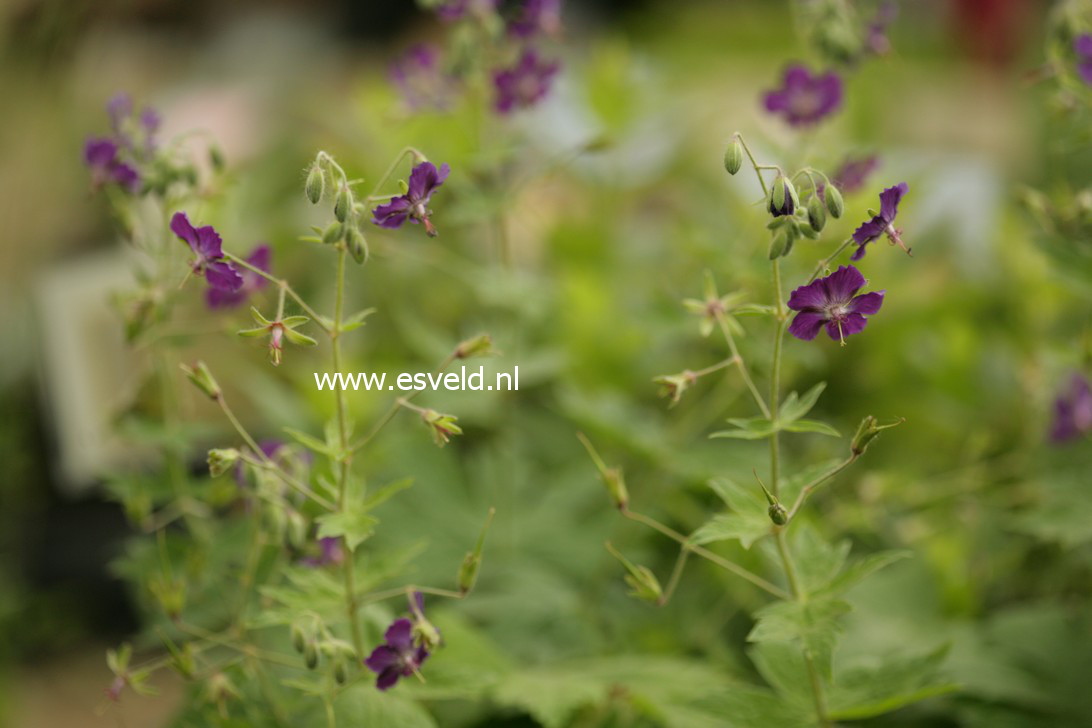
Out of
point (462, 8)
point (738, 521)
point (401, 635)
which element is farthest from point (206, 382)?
point (462, 8)

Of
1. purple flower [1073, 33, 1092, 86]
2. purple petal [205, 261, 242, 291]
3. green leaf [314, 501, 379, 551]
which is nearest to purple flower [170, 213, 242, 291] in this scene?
purple petal [205, 261, 242, 291]

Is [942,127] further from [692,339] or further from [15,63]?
[15,63]

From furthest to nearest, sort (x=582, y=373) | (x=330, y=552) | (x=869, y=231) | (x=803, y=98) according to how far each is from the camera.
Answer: (x=582, y=373)
(x=803, y=98)
(x=330, y=552)
(x=869, y=231)

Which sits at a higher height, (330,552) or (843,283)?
(843,283)

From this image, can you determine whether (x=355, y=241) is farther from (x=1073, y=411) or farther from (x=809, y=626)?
(x=1073, y=411)

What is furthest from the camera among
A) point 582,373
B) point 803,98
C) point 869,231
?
point 582,373

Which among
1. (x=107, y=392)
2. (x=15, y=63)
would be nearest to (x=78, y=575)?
(x=107, y=392)

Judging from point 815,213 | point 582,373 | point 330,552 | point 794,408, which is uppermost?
point 815,213
